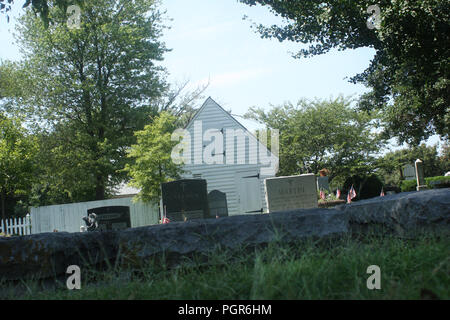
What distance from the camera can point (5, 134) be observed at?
72.9 ft

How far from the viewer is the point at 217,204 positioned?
18.8m

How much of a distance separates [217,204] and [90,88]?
39.4ft

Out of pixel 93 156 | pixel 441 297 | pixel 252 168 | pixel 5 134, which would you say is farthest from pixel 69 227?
pixel 441 297

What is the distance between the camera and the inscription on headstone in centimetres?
1407

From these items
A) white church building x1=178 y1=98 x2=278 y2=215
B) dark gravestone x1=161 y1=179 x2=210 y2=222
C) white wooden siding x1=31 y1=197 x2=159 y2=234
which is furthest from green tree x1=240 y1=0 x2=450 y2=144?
white wooden siding x1=31 y1=197 x2=159 y2=234

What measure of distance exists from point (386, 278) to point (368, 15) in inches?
460

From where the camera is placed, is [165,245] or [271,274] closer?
[271,274]

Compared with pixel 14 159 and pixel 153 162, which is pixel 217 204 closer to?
pixel 153 162

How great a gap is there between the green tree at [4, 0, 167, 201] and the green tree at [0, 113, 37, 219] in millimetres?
2817

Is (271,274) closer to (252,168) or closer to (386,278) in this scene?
(386,278)

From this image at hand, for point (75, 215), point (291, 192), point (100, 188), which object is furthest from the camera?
point (100, 188)

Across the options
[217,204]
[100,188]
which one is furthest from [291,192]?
[100,188]

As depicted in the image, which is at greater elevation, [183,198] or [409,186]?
[409,186]

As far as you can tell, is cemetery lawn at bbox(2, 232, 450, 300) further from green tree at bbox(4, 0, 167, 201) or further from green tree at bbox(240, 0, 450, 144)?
green tree at bbox(4, 0, 167, 201)
